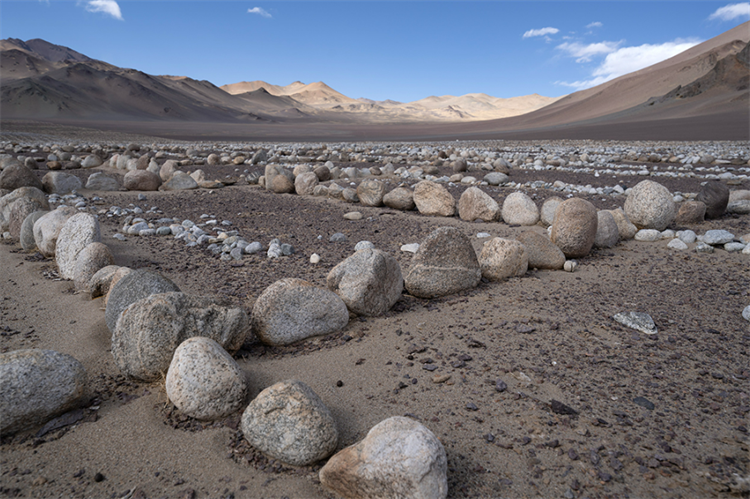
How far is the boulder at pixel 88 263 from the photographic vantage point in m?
3.70

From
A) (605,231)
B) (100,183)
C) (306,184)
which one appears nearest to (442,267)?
(605,231)

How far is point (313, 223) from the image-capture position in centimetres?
606

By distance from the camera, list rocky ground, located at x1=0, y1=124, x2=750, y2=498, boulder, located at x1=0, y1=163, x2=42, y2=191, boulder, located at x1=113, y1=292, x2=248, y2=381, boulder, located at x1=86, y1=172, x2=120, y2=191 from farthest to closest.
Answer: boulder, located at x1=86, y1=172, x2=120, y2=191
boulder, located at x1=0, y1=163, x2=42, y2=191
boulder, located at x1=113, y1=292, x2=248, y2=381
rocky ground, located at x1=0, y1=124, x2=750, y2=498

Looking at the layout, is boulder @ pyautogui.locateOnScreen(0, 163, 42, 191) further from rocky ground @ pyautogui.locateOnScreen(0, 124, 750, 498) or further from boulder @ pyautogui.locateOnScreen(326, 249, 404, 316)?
boulder @ pyautogui.locateOnScreen(326, 249, 404, 316)

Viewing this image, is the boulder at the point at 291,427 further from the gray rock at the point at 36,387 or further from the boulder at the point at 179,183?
the boulder at the point at 179,183

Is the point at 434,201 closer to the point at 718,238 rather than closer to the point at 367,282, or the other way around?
the point at 718,238

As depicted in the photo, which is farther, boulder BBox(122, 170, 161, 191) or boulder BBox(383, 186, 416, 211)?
boulder BBox(122, 170, 161, 191)

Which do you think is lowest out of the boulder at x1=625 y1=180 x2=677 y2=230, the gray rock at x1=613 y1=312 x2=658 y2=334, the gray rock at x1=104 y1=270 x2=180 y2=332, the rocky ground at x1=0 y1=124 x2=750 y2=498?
the rocky ground at x1=0 y1=124 x2=750 y2=498

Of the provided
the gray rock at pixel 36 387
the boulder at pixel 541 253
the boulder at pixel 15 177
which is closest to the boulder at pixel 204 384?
the gray rock at pixel 36 387

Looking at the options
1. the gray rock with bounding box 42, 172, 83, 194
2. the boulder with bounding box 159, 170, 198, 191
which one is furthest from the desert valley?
the gray rock with bounding box 42, 172, 83, 194

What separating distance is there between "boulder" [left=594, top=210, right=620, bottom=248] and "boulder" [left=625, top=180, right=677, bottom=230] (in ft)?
2.36

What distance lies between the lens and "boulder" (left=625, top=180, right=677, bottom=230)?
511cm

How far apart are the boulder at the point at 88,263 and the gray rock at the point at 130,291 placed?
2.97ft

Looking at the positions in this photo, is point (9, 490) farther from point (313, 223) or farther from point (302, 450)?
point (313, 223)
